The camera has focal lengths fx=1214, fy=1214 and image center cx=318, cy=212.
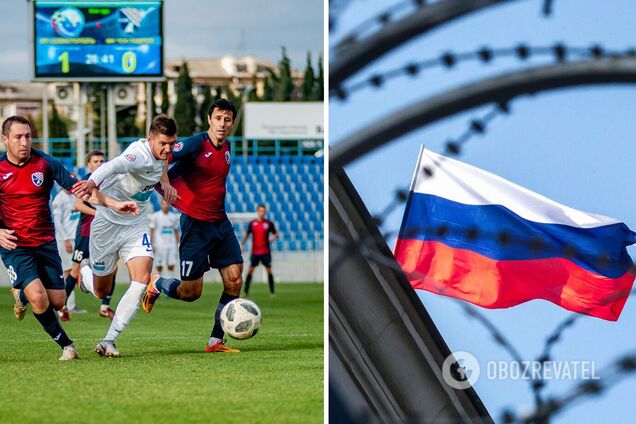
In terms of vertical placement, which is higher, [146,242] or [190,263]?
[146,242]

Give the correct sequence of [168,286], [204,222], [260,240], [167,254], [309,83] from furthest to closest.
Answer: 1. [309,83]
2. [167,254]
3. [260,240]
4. [168,286]
5. [204,222]

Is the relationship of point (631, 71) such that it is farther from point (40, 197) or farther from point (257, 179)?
point (257, 179)

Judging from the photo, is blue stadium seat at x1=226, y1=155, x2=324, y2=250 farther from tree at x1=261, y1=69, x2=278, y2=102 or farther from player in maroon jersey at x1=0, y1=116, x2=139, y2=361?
tree at x1=261, y1=69, x2=278, y2=102

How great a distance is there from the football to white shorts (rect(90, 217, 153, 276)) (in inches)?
29.2

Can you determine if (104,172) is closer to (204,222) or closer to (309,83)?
(204,222)

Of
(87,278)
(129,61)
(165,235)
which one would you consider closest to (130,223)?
(87,278)

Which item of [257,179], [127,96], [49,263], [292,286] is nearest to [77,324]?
[49,263]

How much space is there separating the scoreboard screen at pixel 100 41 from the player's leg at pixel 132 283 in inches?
723

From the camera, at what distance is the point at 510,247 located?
5.00m

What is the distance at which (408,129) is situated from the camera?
493 cm

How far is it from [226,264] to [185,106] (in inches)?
2137

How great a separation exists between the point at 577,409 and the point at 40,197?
16.6 ft

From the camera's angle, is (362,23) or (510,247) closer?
(362,23)

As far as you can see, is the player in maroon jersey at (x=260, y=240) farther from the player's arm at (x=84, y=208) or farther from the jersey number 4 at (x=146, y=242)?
the jersey number 4 at (x=146, y=242)
